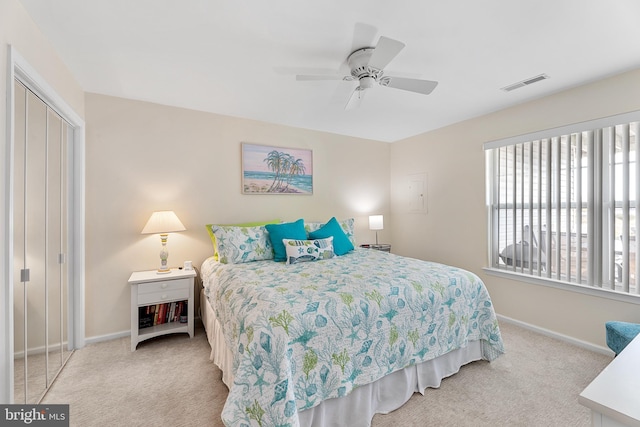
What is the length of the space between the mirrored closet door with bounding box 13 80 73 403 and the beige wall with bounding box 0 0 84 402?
7.2 inches

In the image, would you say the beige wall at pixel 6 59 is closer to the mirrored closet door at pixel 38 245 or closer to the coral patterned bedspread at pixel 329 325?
the mirrored closet door at pixel 38 245

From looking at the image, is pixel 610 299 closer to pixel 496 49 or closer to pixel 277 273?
pixel 496 49

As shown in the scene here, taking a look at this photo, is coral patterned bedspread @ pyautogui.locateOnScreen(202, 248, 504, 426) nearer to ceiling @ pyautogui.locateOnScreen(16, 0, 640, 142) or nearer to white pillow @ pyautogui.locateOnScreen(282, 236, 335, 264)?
white pillow @ pyautogui.locateOnScreen(282, 236, 335, 264)

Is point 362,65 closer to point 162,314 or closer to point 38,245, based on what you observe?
point 38,245

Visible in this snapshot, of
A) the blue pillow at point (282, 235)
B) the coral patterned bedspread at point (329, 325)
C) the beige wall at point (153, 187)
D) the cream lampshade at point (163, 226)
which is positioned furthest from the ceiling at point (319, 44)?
the coral patterned bedspread at point (329, 325)

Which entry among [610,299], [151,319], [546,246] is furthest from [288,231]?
[610,299]

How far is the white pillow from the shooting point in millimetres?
2752

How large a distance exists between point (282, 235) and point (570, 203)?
2879 millimetres

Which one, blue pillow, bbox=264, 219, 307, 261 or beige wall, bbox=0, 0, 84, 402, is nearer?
→ beige wall, bbox=0, 0, 84, 402

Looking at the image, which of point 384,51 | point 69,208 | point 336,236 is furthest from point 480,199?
point 69,208

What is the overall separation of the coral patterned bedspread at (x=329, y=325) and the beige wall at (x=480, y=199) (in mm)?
1106

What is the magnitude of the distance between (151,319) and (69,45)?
2429 millimetres

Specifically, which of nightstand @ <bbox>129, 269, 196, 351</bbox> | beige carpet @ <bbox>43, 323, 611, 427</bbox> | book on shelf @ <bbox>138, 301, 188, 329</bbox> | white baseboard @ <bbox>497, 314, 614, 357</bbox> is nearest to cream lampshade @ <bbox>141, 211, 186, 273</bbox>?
nightstand @ <bbox>129, 269, 196, 351</bbox>

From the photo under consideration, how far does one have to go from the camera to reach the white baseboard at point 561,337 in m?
2.48
